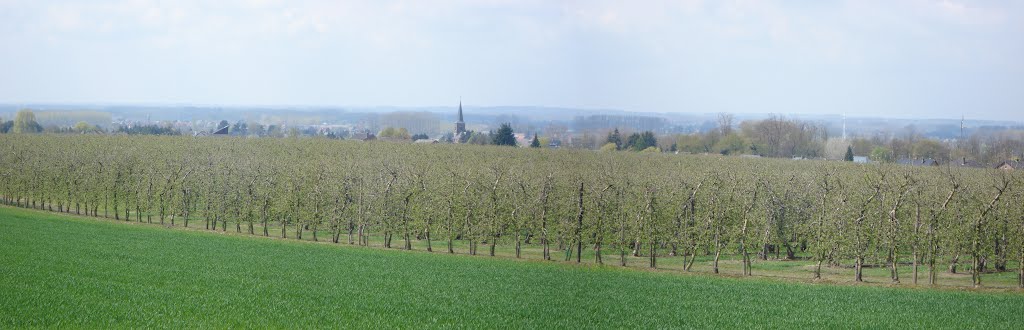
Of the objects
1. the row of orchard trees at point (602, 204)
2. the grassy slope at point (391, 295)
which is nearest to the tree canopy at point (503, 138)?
the row of orchard trees at point (602, 204)

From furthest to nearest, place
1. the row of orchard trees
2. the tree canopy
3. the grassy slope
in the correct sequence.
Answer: the tree canopy
the row of orchard trees
the grassy slope

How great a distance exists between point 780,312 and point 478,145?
115 feet

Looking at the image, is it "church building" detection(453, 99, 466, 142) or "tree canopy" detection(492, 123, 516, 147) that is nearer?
"tree canopy" detection(492, 123, 516, 147)

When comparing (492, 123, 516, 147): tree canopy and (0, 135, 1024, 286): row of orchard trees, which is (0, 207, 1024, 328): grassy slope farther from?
(492, 123, 516, 147): tree canopy

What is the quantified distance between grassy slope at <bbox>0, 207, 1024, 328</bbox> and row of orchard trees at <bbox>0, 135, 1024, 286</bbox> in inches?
192

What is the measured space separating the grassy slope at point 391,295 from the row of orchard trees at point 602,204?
4870 millimetres

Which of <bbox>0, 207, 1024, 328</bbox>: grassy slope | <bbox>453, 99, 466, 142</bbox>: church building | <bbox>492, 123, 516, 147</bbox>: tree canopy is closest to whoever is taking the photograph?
<bbox>0, 207, 1024, 328</bbox>: grassy slope

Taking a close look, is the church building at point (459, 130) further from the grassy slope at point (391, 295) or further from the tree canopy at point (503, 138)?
the grassy slope at point (391, 295)

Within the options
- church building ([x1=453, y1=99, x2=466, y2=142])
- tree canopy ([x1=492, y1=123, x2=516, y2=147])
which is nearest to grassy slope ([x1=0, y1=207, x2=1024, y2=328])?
tree canopy ([x1=492, y1=123, x2=516, y2=147])

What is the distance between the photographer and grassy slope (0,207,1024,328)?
16688 mm

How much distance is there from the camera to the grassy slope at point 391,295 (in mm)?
16688

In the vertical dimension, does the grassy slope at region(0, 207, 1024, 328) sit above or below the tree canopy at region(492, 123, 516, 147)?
below

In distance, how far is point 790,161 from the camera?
47531mm

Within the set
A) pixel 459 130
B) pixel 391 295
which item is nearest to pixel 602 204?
pixel 391 295
